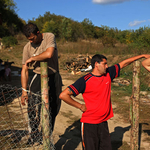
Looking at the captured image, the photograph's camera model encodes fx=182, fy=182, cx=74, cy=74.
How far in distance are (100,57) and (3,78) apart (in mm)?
8831

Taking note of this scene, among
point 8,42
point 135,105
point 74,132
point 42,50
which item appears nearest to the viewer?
point 135,105

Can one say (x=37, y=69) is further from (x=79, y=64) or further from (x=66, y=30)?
(x=66, y=30)

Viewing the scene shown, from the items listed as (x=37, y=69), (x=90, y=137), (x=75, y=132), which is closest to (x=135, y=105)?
(x=90, y=137)

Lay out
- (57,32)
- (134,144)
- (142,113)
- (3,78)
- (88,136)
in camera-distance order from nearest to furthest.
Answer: (88,136)
(134,144)
(142,113)
(3,78)
(57,32)

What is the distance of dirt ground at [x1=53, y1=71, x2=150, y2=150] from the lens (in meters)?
3.62

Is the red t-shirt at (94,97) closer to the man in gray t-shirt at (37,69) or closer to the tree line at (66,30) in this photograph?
the man in gray t-shirt at (37,69)

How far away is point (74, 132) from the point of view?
14.6 feet

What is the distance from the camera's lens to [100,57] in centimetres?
250

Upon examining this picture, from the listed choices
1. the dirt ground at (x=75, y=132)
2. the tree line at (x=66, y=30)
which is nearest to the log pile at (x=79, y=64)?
the dirt ground at (x=75, y=132)

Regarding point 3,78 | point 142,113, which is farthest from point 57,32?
point 142,113

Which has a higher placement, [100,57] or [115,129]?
[100,57]

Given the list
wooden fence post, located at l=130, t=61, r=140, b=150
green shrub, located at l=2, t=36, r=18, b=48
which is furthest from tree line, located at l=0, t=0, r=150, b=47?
wooden fence post, located at l=130, t=61, r=140, b=150

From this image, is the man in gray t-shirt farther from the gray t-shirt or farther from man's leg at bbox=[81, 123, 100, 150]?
man's leg at bbox=[81, 123, 100, 150]

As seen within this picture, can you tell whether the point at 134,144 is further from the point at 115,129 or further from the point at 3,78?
the point at 3,78
